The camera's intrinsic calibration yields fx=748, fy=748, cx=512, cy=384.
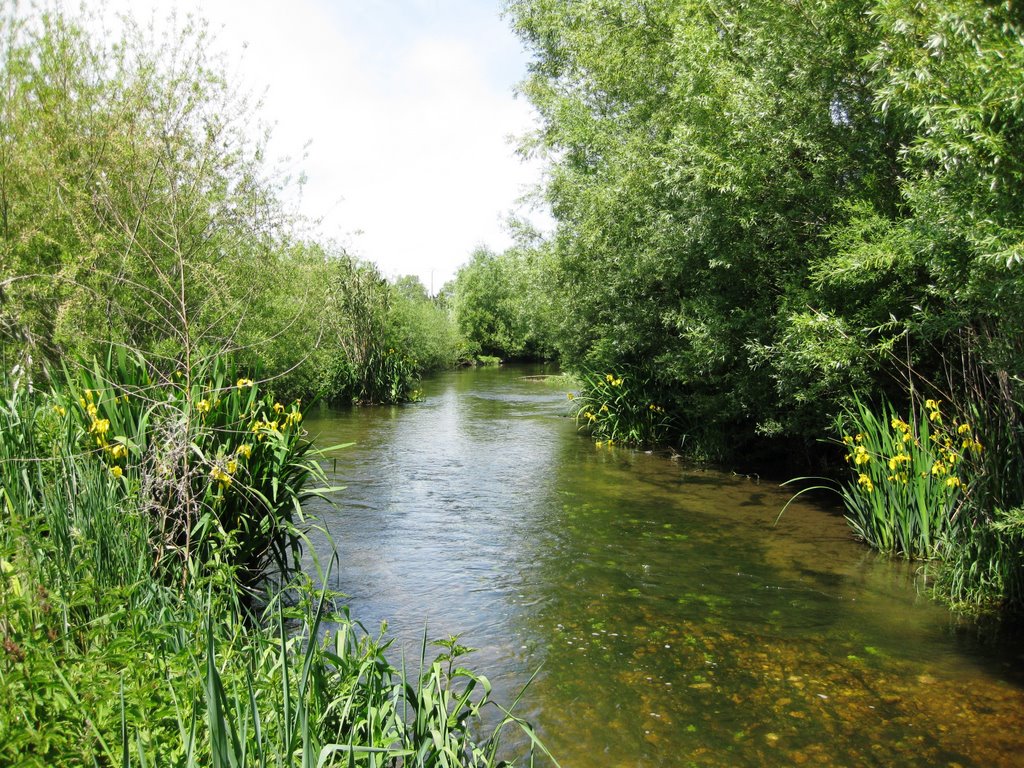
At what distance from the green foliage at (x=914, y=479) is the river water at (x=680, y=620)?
32cm

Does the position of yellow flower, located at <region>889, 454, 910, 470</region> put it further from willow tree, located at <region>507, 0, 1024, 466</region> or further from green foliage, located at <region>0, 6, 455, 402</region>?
green foliage, located at <region>0, 6, 455, 402</region>

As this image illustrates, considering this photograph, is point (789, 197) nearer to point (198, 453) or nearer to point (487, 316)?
point (198, 453)

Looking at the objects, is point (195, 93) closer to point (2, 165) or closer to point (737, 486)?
point (2, 165)

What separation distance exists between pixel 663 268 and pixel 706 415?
279cm

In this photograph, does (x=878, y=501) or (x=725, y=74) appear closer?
(x=878, y=501)

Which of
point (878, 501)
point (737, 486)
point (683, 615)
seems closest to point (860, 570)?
point (878, 501)

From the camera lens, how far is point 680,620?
5.88 meters

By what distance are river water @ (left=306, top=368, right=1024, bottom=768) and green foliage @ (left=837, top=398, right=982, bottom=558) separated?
Result: 317 mm

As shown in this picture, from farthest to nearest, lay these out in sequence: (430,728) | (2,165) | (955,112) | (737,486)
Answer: (737,486), (2,165), (955,112), (430,728)

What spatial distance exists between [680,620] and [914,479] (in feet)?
8.43

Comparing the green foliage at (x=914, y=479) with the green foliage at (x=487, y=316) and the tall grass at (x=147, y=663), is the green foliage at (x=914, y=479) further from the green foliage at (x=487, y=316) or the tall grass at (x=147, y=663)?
the green foliage at (x=487, y=316)

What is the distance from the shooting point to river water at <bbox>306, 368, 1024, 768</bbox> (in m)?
4.25

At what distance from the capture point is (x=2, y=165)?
25.1 ft

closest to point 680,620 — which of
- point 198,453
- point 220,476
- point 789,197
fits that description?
point 220,476
